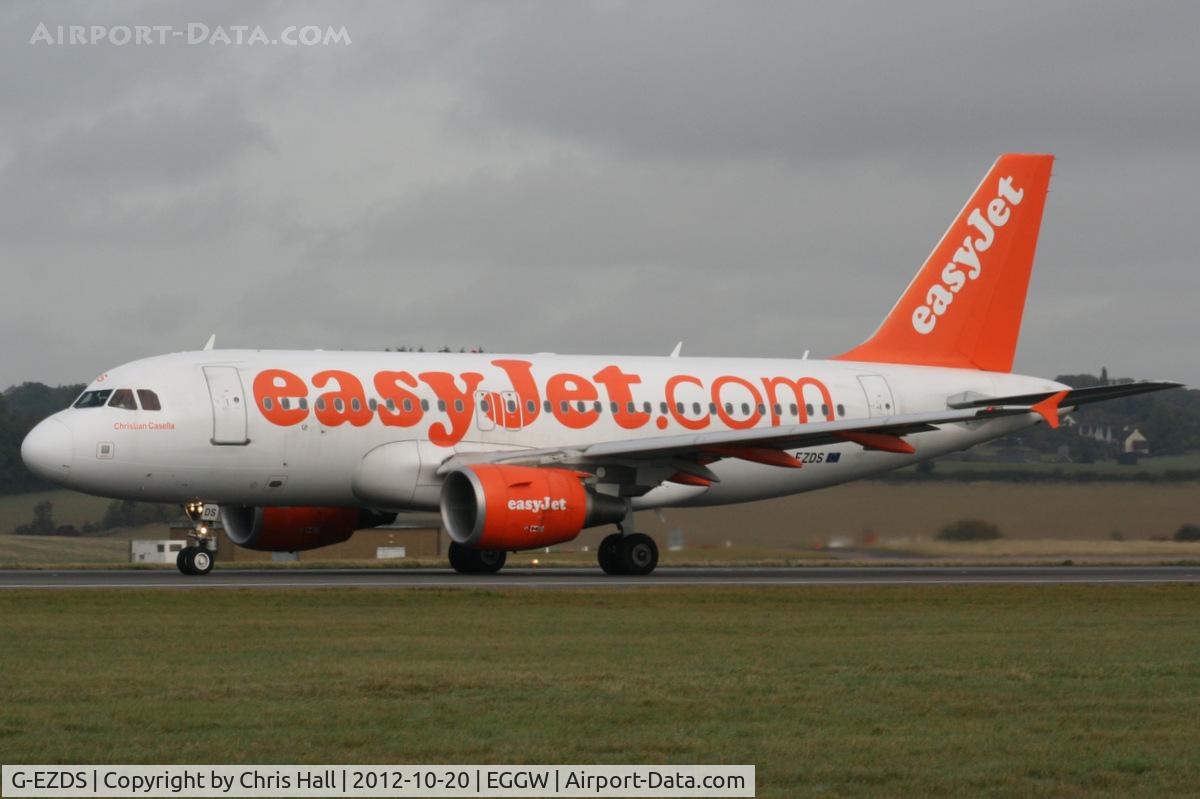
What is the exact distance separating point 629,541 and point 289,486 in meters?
5.96

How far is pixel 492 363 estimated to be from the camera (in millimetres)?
34406

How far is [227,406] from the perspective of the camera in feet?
103

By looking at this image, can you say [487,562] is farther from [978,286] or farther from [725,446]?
[978,286]

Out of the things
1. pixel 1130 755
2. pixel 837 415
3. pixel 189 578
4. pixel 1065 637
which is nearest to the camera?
pixel 1130 755

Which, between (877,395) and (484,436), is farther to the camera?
(877,395)

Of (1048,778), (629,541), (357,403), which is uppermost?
(357,403)

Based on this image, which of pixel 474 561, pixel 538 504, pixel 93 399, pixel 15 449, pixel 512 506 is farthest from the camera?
pixel 15 449

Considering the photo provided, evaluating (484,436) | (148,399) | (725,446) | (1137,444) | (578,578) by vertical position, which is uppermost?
(148,399)

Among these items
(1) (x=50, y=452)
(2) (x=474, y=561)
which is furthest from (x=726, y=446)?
(1) (x=50, y=452)

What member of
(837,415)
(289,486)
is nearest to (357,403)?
(289,486)

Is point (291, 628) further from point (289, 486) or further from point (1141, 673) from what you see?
point (289, 486)

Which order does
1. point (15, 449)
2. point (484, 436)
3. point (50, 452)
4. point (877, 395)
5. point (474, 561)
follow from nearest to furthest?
point (50, 452), point (484, 436), point (474, 561), point (877, 395), point (15, 449)

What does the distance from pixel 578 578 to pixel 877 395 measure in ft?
30.0

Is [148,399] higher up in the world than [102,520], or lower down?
higher up
